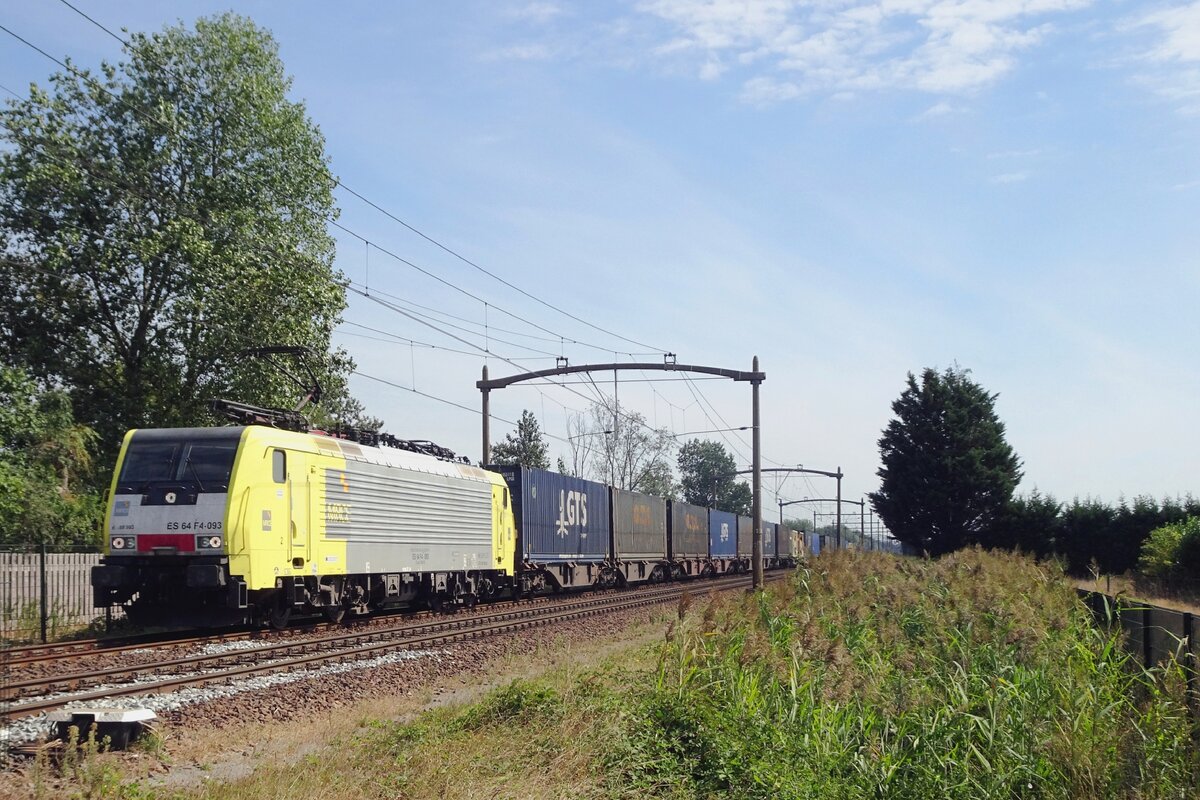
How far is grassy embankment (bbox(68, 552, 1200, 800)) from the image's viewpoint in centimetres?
786

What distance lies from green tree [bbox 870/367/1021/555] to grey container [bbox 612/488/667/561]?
39.9 ft

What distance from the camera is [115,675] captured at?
39.2ft

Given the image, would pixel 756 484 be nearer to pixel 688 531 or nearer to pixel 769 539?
pixel 688 531

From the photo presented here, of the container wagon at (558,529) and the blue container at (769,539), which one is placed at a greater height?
the container wagon at (558,529)

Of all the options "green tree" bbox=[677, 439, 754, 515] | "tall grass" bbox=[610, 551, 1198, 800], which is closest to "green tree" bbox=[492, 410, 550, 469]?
"green tree" bbox=[677, 439, 754, 515]

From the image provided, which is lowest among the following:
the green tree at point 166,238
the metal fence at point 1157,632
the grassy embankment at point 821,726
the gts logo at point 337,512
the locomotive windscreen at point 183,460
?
the grassy embankment at point 821,726

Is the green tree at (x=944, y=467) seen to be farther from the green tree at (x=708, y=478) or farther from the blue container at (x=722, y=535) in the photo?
the green tree at (x=708, y=478)

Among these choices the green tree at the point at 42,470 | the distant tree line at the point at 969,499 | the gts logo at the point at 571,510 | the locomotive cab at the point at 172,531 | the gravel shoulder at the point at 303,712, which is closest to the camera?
the gravel shoulder at the point at 303,712

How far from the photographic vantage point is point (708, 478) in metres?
121

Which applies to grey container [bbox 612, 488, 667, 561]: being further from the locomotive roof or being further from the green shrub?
the green shrub

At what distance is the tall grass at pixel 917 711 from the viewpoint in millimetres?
8031

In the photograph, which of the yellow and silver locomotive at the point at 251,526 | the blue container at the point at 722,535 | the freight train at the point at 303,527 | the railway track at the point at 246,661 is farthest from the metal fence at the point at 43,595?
the blue container at the point at 722,535

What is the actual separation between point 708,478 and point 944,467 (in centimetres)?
7639

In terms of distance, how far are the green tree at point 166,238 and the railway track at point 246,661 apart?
12696 millimetres
